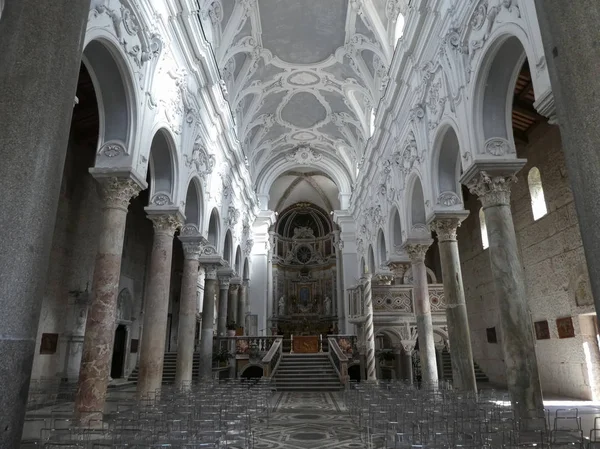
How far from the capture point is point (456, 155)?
11656 millimetres

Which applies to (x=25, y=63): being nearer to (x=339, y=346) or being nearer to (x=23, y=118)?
(x=23, y=118)

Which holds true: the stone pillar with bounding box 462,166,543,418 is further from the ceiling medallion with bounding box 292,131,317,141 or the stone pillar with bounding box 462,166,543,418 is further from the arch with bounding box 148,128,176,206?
the ceiling medallion with bounding box 292,131,317,141

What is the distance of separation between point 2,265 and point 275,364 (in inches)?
649

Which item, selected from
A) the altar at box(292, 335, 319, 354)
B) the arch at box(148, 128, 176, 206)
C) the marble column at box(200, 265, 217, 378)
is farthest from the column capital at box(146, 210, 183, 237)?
the altar at box(292, 335, 319, 354)

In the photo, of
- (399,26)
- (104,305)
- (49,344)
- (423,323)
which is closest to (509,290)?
(423,323)

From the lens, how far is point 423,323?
13.1 m

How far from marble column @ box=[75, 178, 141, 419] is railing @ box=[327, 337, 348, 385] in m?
9.63

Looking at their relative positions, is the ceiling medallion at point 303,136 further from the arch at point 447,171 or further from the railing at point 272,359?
the arch at point 447,171

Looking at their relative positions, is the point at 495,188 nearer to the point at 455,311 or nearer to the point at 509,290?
the point at 509,290

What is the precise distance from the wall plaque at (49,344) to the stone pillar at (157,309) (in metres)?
4.38

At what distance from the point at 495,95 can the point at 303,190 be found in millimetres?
28315

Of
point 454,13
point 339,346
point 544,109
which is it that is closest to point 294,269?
point 339,346

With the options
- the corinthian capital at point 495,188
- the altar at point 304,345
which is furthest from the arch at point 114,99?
the altar at point 304,345

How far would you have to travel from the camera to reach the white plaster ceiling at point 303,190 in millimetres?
34656
